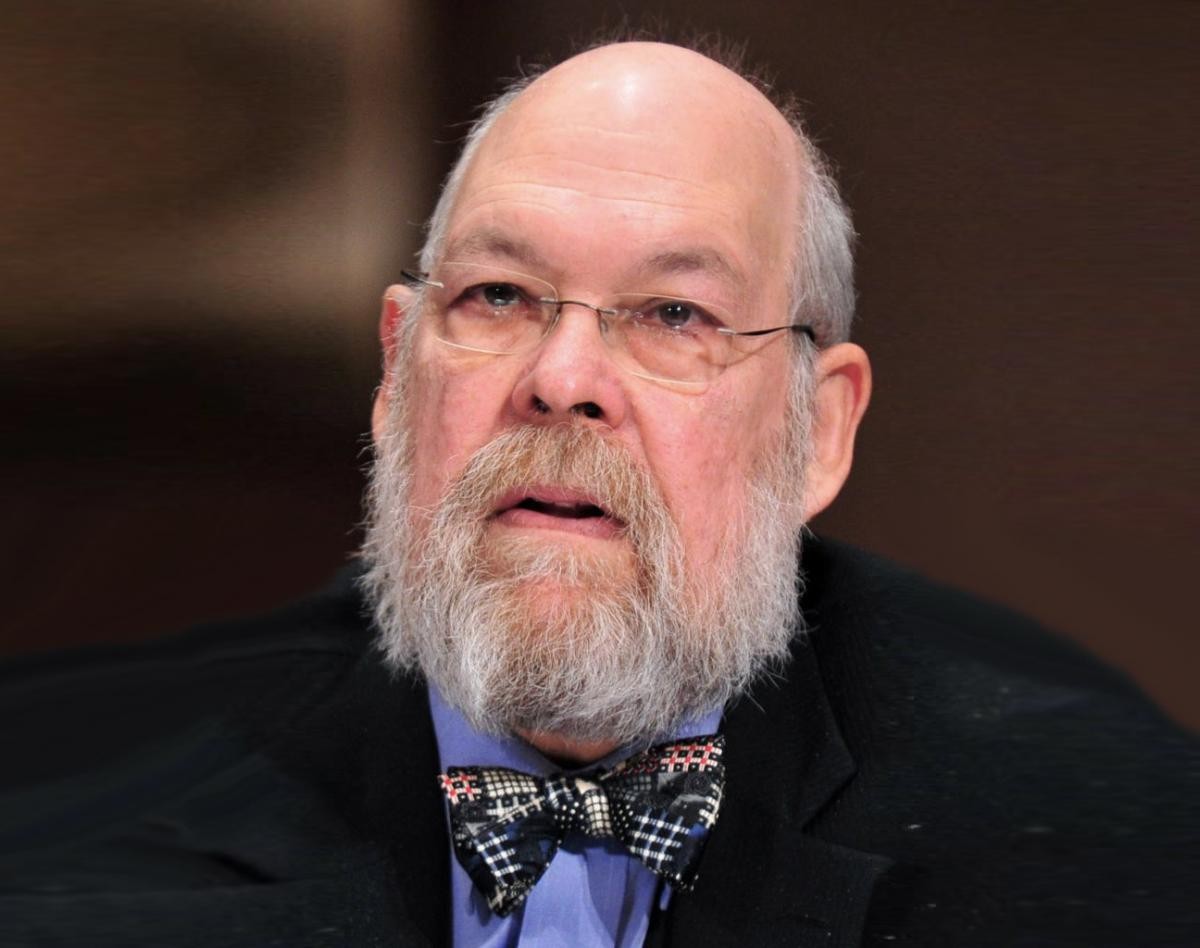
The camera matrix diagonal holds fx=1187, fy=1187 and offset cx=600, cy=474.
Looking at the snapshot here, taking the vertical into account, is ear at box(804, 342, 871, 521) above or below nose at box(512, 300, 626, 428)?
below

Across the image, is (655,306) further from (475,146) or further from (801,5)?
(801,5)

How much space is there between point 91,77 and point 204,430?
0.58 metres

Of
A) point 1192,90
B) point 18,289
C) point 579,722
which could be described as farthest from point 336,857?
point 1192,90

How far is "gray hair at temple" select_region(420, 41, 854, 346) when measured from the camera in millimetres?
1734

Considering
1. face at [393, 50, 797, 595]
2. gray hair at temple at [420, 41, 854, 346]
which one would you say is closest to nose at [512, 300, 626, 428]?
face at [393, 50, 797, 595]

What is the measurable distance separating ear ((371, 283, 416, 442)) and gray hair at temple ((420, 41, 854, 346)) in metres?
0.06

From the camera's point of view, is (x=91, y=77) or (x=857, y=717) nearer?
(x=857, y=717)

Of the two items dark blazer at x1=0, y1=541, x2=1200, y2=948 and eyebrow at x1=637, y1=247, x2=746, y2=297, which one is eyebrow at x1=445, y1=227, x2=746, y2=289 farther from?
dark blazer at x1=0, y1=541, x2=1200, y2=948

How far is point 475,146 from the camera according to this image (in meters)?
1.77

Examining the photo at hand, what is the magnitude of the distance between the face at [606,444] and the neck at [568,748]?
0.05 m

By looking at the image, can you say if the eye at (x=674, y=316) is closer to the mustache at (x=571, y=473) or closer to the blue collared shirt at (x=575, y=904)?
the mustache at (x=571, y=473)

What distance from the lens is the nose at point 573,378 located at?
146cm

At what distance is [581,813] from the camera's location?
59.5 inches

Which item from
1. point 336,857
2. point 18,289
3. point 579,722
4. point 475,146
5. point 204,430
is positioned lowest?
point 336,857
